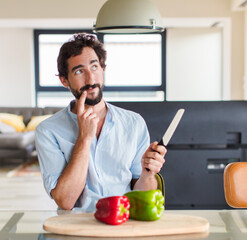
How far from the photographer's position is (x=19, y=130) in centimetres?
773

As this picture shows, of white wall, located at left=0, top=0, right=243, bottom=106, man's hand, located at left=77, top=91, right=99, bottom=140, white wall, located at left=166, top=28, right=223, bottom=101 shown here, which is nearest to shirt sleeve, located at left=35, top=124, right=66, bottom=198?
man's hand, located at left=77, top=91, right=99, bottom=140

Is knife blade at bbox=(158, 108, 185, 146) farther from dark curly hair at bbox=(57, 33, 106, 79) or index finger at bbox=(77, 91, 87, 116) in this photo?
dark curly hair at bbox=(57, 33, 106, 79)

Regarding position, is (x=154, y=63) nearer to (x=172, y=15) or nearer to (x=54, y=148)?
(x=172, y=15)

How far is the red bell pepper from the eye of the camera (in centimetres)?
130

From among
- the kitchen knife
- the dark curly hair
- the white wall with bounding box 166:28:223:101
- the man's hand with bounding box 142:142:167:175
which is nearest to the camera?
the kitchen knife

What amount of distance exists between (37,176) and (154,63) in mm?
3507

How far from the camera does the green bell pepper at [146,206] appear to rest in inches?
53.0

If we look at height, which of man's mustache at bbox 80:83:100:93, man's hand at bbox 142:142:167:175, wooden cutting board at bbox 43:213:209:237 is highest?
man's mustache at bbox 80:83:100:93

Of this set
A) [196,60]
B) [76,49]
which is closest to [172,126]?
[76,49]

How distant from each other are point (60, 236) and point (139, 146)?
83cm

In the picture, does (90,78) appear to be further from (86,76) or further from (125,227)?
(125,227)

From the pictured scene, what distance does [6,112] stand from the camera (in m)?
8.09

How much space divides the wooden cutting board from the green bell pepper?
0.7 inches

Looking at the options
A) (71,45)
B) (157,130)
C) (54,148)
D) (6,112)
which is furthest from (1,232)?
(6,112)
